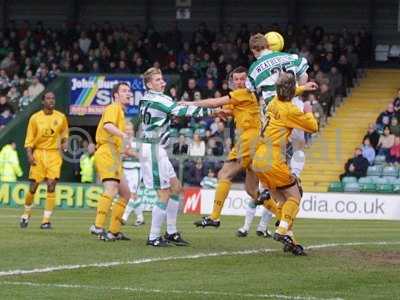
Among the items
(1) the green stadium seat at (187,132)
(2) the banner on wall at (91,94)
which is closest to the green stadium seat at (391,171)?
(1) the green stadium seat at (187,132)

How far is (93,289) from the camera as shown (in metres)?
11.3

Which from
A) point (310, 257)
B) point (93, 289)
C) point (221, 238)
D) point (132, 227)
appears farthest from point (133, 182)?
point (93, 289)

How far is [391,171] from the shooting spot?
99.6ft

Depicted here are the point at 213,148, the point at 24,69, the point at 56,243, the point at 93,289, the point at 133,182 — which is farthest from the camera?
the point at 24,69

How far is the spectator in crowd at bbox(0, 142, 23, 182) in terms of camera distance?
32.7 m

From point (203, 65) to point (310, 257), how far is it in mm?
22925

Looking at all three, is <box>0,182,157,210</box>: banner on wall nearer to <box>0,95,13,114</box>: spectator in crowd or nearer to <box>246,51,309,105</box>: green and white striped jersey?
<box>0,95,13,114</box>: spectator in crowd

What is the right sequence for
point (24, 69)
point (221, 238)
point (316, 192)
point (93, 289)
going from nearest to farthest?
1. point (93, 289)
2. point (221, 238)
3. point (316, 192)
4. point (24, 69)

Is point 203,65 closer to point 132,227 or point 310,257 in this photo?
point 132,227

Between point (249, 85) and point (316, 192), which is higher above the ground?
point (249, 85)

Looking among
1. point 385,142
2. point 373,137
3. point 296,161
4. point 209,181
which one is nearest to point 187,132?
point 209,181

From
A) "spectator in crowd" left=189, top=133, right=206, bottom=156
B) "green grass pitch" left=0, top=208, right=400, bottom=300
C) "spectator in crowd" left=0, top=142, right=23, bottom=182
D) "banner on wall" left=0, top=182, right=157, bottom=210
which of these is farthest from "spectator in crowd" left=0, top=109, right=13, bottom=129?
"green grass pitch" left=0, top=208, right=400, bottom=300

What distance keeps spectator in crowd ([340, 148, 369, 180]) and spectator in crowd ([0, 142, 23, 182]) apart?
921 centimetres

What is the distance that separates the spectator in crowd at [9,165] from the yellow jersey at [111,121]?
15.9 metres
